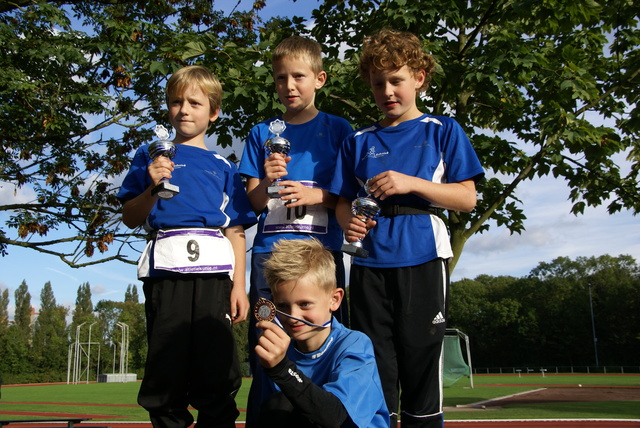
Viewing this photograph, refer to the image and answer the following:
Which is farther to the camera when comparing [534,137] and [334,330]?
[534,137]

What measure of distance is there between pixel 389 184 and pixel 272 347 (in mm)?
1094

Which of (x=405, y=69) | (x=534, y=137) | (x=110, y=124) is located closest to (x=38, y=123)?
(x=110, y=124)

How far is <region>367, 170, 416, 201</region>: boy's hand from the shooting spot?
277cm

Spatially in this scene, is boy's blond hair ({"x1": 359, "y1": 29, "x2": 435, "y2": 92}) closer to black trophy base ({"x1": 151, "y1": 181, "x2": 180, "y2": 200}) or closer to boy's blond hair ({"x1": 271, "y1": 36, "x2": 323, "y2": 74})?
boy's blond hair ({"x1": 271, "y1": 36, "x2": 323, "y2": 74})

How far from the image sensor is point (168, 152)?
302 cm

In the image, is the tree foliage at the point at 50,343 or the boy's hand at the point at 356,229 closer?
the boy's hand at the point at 356,229

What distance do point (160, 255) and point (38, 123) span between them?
7.55 metres

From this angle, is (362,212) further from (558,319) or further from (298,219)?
(558,319)

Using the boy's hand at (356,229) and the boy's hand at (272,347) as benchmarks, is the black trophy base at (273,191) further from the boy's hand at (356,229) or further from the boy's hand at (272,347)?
the boy's hand at (272,347)

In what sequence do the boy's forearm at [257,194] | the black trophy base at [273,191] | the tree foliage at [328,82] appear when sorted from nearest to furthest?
the black trophy base at [273,191]
the boy's forearm at [257,194]
the tree foliage at [328,82]

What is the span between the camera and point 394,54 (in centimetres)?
307

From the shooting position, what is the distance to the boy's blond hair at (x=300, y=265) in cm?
250

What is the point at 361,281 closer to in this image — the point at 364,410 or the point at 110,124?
the point at 364,410

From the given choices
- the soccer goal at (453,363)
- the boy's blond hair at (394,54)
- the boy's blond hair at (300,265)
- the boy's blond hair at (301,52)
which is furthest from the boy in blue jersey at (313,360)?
the soccer goal at (453,363)
